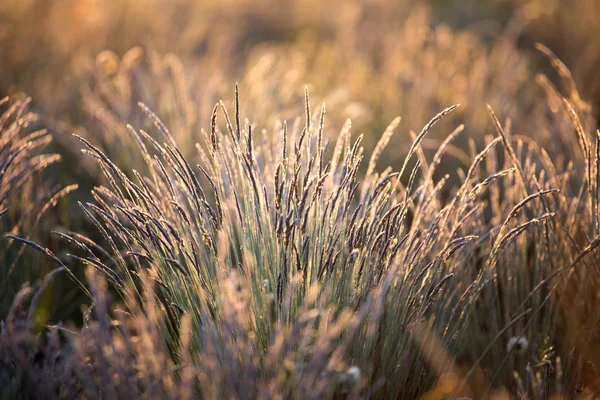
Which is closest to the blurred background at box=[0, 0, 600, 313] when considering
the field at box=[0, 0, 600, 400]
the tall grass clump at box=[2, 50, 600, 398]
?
the field at box=[0, 0, 600, 400]

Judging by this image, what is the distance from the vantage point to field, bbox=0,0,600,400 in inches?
63.2

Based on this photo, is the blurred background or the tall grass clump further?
the blurred background

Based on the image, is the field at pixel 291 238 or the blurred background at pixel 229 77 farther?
the blurred background at pixel 229 77

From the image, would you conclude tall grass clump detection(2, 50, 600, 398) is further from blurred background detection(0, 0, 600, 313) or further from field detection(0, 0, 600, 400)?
blurred background detection(0, 0, 600, 313)

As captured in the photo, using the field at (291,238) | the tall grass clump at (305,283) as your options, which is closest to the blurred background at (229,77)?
the field at (291,238)

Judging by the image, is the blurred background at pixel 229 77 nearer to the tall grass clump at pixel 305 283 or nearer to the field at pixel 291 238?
the field at pixel 291 238

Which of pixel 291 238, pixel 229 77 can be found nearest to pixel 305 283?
pixel 291 238

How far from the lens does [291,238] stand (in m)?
1.82

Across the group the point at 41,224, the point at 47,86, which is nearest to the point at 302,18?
the point at 47,86

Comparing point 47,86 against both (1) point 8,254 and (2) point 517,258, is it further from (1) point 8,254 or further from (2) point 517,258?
(2) point 517,258

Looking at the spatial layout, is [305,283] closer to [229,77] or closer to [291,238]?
[291,238]

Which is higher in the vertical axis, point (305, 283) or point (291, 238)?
point (291, 238)

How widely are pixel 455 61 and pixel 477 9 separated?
3.45 meters

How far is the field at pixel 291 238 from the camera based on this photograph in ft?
5.27
